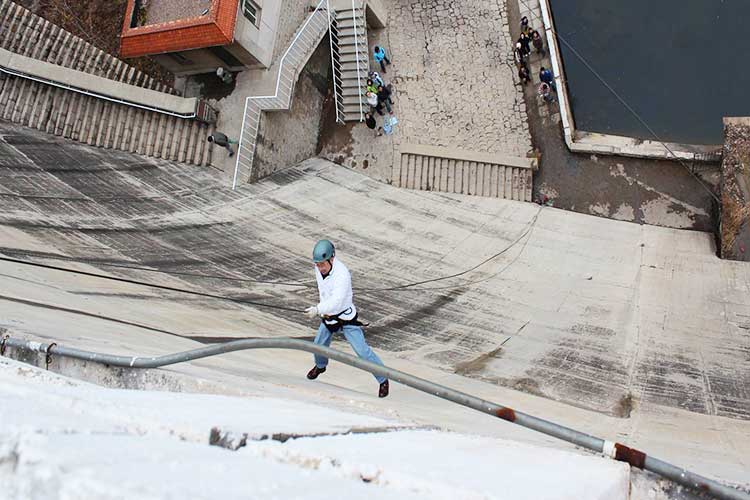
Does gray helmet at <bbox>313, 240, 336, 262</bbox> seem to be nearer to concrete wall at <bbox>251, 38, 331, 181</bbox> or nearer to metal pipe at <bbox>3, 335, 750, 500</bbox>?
metal pipe at <bbox>3, 335, 750, 500</bbox>

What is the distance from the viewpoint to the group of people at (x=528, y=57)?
19.3 meters

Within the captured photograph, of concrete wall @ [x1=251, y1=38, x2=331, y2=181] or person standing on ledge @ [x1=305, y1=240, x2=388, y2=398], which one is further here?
concrete wall @ [x1=251, y1=38, x2=331, y2=181]

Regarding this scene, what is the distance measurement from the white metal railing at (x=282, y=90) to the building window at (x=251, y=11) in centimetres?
133

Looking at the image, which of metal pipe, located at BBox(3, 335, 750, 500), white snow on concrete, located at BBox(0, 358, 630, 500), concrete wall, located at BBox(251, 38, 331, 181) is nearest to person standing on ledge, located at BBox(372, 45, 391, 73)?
concrete wall, located at BBox(251, 38, 331, 181)

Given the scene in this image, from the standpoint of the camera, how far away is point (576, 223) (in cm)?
1794

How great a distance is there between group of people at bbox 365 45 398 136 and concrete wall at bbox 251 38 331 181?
5.75 ft

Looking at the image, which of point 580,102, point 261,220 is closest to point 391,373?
point 261,220

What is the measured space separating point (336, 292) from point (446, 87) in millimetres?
15058

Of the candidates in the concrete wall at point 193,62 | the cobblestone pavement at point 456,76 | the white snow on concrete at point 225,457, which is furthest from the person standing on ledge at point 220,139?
the white snow on concrete at point 225,457

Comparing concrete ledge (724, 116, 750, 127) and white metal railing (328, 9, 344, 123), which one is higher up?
white metal railing (328, 9, 344, 123)

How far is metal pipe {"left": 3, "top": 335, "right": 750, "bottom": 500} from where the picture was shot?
3.67 meters

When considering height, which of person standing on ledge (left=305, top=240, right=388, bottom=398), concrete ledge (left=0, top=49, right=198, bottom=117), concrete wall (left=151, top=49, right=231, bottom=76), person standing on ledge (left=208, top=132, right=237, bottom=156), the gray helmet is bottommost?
person standing on ledge (left=305, top=240, right=388, bottom=398)

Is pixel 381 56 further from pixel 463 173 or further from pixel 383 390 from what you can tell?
pixel 383 390

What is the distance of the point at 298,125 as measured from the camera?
2027cm
